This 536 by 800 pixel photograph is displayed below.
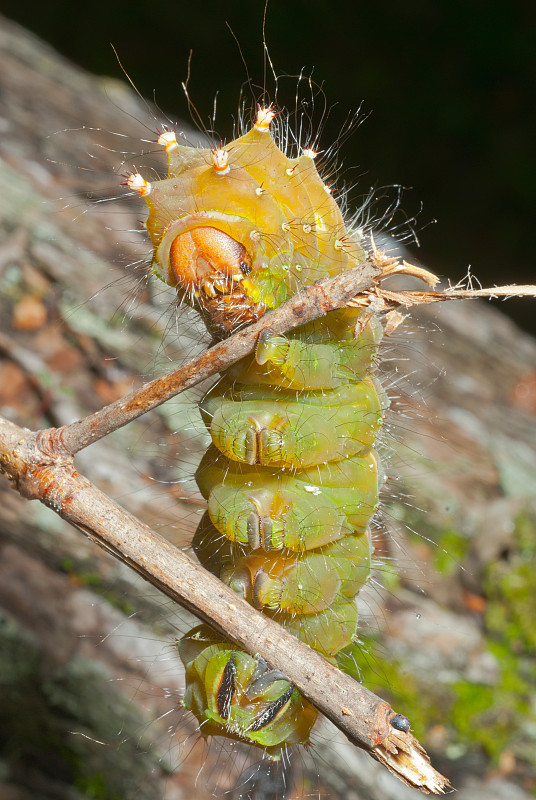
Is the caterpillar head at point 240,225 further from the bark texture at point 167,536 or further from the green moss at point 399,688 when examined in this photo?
the green moss at point 399,688

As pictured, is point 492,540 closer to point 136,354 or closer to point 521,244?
point 136,354

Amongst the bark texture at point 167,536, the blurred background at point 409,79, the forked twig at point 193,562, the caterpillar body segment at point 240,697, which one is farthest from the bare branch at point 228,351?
the blurred background at point 409,79

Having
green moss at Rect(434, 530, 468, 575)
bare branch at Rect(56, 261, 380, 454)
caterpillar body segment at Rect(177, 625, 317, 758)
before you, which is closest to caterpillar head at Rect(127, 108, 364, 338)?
bare branch at Rect(56, 261, 380, 454)

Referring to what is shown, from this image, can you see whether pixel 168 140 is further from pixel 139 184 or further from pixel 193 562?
pixel 193 562

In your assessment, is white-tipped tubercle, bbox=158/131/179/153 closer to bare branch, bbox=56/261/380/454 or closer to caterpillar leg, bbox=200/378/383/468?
bare branch, bbox=56/261/380/454

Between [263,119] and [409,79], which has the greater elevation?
[263,119]

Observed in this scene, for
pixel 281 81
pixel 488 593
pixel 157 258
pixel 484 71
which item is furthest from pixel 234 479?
pixel 484 71

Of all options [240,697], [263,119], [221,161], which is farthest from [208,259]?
[240,697]
